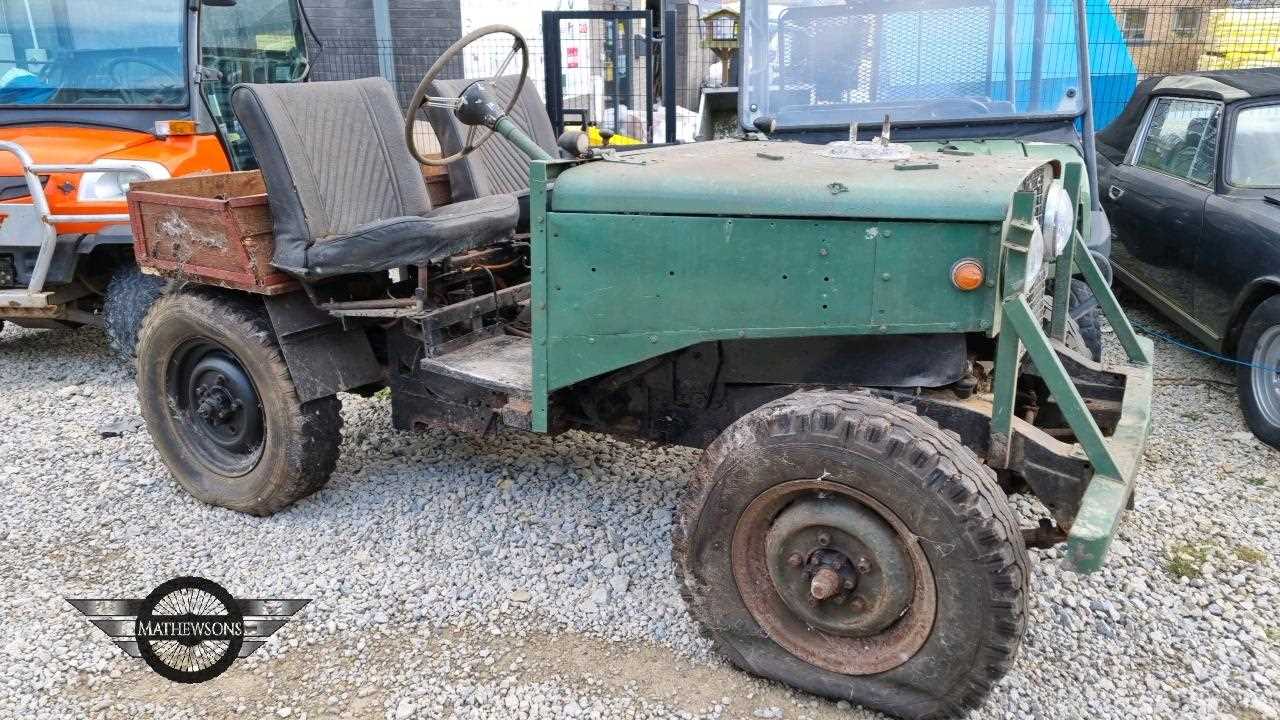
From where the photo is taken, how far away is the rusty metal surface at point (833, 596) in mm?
2430

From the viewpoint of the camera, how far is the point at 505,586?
130 inches

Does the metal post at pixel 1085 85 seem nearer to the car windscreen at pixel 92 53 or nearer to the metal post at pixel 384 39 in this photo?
the car windscreen at pixel 92 53

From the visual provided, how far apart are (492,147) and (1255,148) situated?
3.95m

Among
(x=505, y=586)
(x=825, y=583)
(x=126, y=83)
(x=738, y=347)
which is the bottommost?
(x=505, y=586)

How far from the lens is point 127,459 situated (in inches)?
174

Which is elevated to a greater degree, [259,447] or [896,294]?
[896,294]

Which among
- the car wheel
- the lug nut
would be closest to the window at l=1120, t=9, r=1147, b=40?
the car wheel

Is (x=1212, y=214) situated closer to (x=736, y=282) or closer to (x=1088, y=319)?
(x=1088, y=319)

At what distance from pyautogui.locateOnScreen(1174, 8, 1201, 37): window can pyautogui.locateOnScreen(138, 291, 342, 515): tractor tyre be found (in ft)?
37.9

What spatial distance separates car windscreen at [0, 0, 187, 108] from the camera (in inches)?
218

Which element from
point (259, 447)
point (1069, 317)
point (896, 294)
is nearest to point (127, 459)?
point (259, 447)

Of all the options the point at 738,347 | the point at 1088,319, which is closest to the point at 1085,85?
the point at 1088,319

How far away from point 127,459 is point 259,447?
3.46 ft

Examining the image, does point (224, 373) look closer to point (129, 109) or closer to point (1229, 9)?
point (129, 109)
